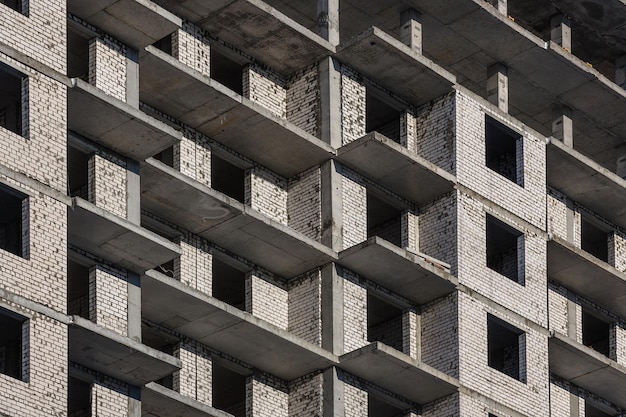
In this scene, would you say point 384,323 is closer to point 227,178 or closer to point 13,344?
point 227,178

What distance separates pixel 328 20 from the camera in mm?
56531

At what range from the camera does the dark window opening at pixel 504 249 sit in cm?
5738

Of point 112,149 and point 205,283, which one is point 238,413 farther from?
point 112,149

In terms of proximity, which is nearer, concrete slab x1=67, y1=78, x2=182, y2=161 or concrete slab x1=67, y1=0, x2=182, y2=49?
concrete slab x1=67, y1=78, x2=182, y2=161

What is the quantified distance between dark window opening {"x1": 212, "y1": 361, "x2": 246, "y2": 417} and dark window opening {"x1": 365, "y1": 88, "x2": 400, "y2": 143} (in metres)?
7.15

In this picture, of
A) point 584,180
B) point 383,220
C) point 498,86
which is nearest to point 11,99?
point 383,220

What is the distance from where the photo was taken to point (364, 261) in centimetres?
5378

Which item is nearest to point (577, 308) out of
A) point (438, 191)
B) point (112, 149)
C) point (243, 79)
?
point (438, 191)

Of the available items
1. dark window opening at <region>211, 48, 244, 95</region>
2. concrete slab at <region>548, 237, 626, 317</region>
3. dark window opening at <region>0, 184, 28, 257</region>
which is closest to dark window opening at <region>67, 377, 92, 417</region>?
dark window opening at <region>0, 184, 28, 257</region>

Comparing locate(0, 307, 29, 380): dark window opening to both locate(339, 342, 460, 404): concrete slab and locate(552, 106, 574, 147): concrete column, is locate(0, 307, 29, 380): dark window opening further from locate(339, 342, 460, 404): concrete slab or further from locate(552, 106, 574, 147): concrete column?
locate(552, 106, 574, 147): concrete column

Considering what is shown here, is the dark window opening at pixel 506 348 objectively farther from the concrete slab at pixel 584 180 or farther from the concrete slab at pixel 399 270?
the concrete slab at pixel 584 180

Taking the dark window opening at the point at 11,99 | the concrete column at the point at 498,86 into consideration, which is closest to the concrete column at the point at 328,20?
the concrete column at the point at 498,86

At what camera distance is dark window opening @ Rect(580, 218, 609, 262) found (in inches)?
2477

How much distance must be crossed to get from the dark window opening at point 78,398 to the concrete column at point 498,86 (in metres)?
15.9
